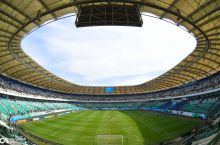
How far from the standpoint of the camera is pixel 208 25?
26516mm

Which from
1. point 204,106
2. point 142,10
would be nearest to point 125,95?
point 204,106

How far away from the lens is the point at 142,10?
23.5 metres

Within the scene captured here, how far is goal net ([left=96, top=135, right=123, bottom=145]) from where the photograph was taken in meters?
28.8

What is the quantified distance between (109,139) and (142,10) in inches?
687

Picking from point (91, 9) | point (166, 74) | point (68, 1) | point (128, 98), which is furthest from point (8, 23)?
point (128, 98)

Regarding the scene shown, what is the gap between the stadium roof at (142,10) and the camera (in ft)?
70.9

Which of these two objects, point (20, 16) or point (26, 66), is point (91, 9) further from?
point (26, 66)

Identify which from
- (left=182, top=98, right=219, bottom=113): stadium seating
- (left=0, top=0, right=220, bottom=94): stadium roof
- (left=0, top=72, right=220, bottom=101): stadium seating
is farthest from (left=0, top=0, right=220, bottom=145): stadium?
(left=0, top=72, right=220, bottom=101): stadium seating

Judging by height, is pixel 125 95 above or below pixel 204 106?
above

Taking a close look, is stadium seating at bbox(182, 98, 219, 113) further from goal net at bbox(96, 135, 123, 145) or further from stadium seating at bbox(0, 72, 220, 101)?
goal net at bbox(96, 135, 123, 145)

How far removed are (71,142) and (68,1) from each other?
1760cm

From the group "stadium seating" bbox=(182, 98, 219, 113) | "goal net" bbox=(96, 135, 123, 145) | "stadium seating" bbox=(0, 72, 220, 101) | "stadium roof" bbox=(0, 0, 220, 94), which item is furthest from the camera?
"stadium seating" bbox=(0, 72, 220, 101)

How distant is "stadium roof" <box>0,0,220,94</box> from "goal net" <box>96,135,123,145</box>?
1638 cm

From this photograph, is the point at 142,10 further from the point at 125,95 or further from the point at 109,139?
the point at 125,95
